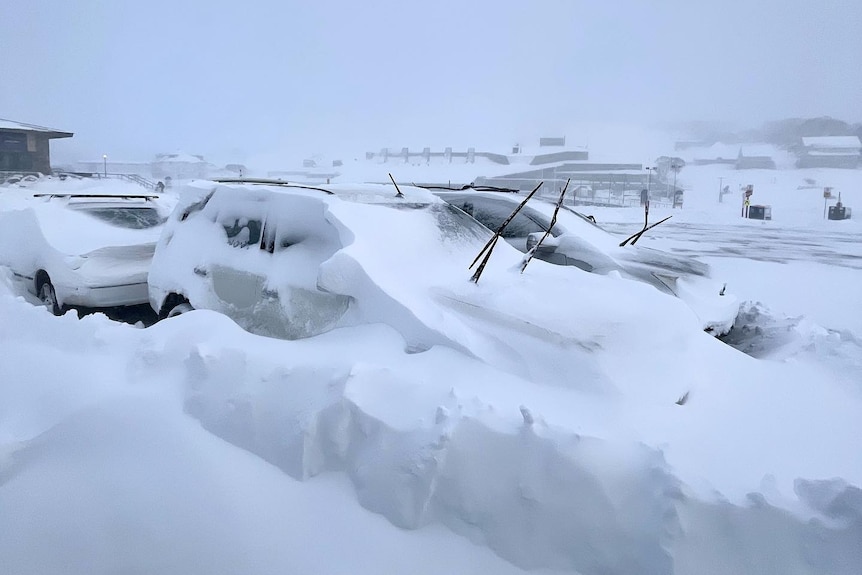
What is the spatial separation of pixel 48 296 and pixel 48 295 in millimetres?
12

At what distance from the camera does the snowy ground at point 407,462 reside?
2.30m

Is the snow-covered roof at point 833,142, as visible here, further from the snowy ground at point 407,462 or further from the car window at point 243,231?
the car window at point 243,231

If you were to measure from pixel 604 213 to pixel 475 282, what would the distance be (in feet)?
92.5

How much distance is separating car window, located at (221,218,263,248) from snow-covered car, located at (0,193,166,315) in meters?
2.30

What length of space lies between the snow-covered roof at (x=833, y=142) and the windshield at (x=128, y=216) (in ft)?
234

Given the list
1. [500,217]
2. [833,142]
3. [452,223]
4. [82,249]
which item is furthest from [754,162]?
[82,249]

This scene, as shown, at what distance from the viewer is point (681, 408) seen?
3014mm

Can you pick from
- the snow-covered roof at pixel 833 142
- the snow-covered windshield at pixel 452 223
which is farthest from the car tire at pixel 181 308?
the snow-covered roof at pixel 833 142

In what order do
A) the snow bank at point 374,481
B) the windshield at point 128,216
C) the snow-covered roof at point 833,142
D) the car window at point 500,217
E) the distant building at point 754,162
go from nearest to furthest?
the snow bank at point 374,481 < the windshield at point 128,216 < the car window at point 500,217 < the snow-covered roof at point 833,142 < the distant building at point 754,162

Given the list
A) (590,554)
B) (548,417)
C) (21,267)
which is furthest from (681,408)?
(21,267)

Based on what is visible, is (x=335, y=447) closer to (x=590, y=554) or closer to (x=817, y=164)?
(x=590, y=554)

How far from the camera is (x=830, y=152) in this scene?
204 ft

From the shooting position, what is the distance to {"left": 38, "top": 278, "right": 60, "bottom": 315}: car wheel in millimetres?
6553

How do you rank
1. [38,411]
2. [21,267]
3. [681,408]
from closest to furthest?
[681,408], [38,411], [21,267]
